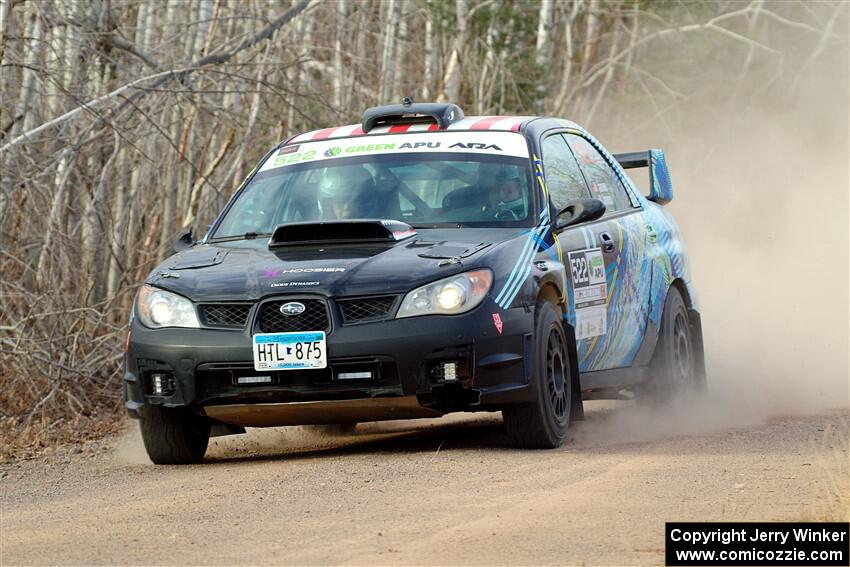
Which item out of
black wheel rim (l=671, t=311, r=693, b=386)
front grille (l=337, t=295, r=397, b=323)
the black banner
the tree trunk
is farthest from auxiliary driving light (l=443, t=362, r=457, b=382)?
the tree trunk

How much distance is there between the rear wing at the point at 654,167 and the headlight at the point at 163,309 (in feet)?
12.2

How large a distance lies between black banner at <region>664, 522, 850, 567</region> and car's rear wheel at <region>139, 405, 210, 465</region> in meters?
3.12

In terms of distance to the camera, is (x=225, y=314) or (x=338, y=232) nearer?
(x=225, y=314)

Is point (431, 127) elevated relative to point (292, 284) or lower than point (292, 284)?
elevated

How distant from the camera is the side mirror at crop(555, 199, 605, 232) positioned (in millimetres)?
8617

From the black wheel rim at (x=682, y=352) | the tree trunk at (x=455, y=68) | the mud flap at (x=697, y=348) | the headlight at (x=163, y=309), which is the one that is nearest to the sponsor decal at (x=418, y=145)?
the headlight at (x=163, y=309)

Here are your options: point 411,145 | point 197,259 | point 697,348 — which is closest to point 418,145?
point 411,145

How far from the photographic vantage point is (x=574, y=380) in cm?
859

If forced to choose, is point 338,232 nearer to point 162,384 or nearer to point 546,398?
point 162,384

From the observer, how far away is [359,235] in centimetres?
823

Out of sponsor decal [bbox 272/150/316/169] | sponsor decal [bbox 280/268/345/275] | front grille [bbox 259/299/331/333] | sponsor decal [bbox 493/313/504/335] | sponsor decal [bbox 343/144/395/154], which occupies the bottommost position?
sponsor decal [bbox 493/313/504/335]

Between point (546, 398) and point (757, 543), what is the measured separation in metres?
2.59

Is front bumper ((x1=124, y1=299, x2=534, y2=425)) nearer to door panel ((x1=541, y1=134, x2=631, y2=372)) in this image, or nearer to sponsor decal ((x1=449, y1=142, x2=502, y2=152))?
door panel ((x1=541, y1=134, x2=631, y2=372))

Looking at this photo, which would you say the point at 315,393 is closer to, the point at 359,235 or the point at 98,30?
the point at 359,235
